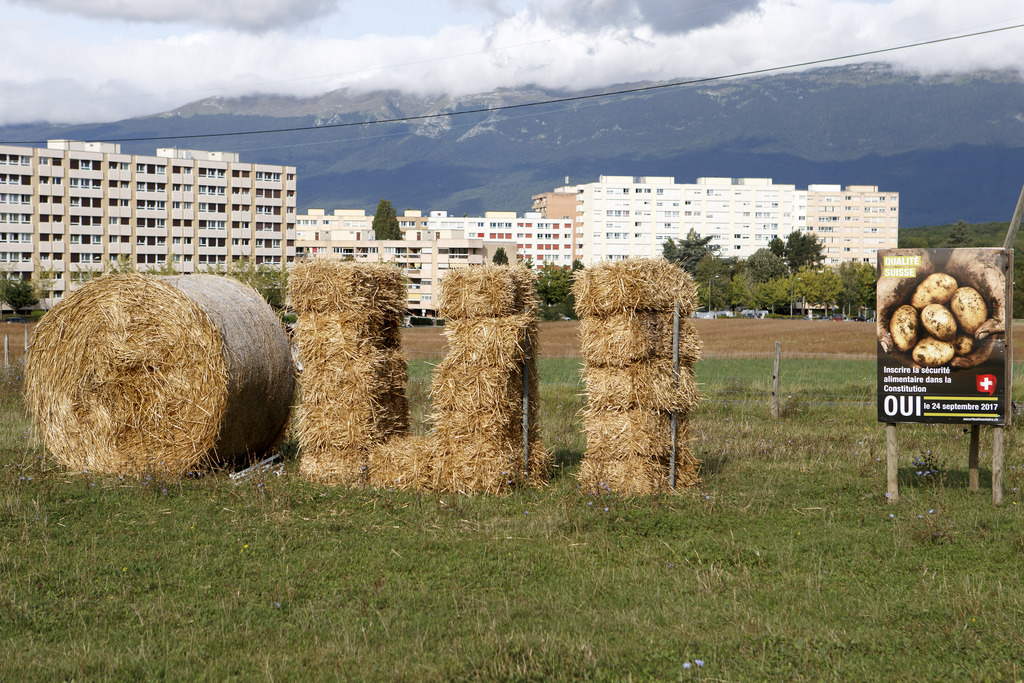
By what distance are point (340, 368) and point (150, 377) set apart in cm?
243

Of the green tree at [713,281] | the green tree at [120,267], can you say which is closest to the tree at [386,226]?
the green tree at [713,281]

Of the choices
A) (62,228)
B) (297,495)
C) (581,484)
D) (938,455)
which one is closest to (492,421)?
(581,484)

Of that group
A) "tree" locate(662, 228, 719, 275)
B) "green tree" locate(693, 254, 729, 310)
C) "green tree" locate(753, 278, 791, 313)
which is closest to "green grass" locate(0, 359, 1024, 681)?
"green tree" locate(693, 254, 729, 310)

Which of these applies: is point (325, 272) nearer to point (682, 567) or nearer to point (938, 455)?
point (682, 567)

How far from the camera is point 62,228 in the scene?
114m

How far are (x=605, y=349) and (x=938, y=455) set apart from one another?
19.4ft

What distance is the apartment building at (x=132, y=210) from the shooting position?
365 ft

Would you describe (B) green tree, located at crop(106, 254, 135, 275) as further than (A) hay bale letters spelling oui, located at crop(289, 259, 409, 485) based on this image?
Yes

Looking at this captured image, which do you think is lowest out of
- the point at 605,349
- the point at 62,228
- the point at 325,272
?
the point at 605,349

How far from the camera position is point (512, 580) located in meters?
7.20

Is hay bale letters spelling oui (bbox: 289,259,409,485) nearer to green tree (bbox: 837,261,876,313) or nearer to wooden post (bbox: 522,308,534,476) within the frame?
wooden post (bbox: 522,308,534,476)

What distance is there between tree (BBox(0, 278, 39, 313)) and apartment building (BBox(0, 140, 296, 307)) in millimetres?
14546

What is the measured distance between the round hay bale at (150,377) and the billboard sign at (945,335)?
7.57 meters

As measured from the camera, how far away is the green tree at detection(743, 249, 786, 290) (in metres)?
145
